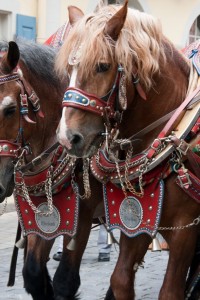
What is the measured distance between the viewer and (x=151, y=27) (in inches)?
124

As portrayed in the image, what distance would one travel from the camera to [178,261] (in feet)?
A: 10.2

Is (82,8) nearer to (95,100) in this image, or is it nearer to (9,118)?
(9,118)

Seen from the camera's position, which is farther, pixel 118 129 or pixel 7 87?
pixel 7 87

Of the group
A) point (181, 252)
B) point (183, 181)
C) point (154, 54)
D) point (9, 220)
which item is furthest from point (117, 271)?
point (9, 220)

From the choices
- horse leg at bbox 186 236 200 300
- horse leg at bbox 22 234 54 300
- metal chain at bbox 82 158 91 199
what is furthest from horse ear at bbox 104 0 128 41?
horse leg at bbox 22 234 54 300

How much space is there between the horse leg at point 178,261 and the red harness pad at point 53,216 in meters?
0.74

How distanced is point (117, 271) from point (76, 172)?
0.68m

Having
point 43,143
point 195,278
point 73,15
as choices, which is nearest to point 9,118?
point 43,143

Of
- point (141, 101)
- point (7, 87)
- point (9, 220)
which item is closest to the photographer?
point (141, 101)

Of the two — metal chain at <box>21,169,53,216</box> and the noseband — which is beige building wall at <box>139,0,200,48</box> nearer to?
metal chain at <box>21,169,53,216</box>

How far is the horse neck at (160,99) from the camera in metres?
3.20

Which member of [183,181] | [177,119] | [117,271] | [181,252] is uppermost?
[177,119]

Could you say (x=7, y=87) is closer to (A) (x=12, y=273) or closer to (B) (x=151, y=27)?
(B) (x=151, y=27)

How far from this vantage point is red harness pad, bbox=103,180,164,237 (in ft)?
10.3
